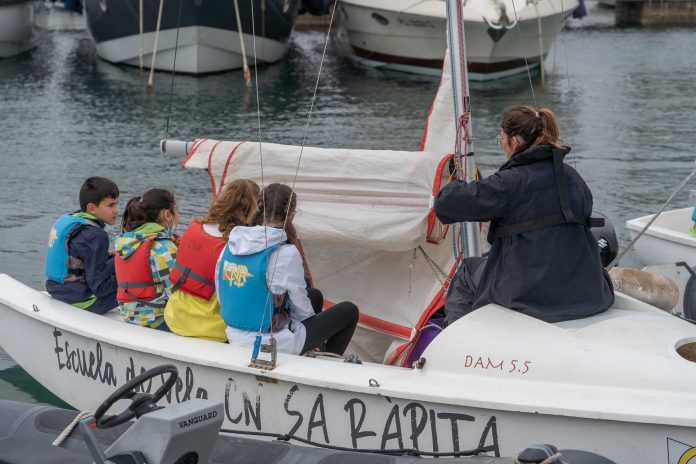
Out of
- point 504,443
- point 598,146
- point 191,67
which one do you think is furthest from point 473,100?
point 504,443

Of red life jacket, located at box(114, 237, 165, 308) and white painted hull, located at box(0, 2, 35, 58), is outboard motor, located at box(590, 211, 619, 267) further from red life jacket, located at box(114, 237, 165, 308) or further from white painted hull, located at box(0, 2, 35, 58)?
white painted hull, located at box(0, 2, 35, 58)

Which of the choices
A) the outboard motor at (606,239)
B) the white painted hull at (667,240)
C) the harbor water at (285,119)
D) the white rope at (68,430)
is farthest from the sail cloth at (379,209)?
the white painted hull at (667,240)

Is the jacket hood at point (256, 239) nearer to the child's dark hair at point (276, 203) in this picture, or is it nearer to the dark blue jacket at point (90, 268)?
the child's dark hair at point (276, 203)

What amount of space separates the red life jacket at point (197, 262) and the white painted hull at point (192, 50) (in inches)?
685

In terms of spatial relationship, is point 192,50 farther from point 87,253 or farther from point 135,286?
point 135,286

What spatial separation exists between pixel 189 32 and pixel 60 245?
17828 millimetres

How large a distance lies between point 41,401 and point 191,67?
1668cm

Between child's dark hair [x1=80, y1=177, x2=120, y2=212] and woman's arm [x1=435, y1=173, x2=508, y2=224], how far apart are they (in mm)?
1952

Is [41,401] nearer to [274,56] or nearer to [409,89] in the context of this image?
[409,89]

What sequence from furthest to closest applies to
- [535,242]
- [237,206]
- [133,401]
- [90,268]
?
[90,268], [237,206], [535,242], [133,401]

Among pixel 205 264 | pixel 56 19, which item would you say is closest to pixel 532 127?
pixel 205 264

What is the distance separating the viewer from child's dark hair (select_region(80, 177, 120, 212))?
214 inches

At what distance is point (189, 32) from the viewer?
22.7m

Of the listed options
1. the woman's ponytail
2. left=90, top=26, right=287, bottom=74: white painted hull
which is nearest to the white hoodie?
the woman's ponytail
